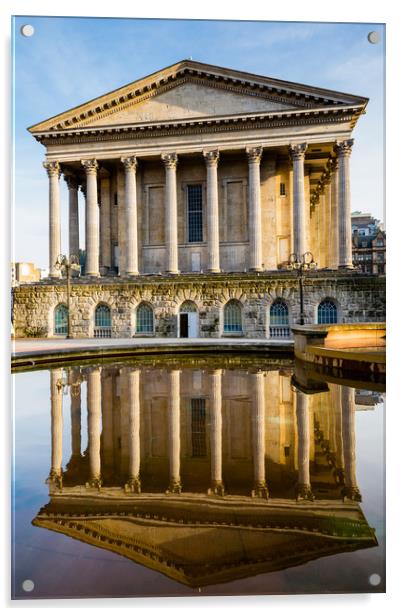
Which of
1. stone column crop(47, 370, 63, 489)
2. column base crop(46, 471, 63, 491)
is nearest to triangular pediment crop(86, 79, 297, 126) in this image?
stone column crop(47, 370, 63, 489)

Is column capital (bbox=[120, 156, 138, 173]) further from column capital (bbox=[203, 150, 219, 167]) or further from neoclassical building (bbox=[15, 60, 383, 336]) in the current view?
column capital (bbox=[203, 150, 219, 167])

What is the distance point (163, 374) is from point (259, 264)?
18114 mm

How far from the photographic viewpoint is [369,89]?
28.0ft

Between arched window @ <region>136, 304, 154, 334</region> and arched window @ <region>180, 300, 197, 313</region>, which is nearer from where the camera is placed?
arched window @ <region>180, 300, 197, 313</region>

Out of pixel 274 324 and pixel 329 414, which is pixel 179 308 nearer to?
pixel 274 324

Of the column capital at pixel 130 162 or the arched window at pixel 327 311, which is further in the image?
the column capital at pixel 130 162

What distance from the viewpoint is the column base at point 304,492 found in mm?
5152

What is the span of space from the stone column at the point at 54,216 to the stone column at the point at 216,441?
22.0 meters

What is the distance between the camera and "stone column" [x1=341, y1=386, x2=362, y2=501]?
5359 mm

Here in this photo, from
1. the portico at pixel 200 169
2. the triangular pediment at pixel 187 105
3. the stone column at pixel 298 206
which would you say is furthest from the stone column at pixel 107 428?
the triangular pediment at pixel 187 105

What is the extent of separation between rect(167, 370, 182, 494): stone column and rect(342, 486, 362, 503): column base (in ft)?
6.66

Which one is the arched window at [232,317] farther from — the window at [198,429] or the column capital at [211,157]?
the window at [198,429]

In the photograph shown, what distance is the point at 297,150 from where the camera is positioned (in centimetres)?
2947
